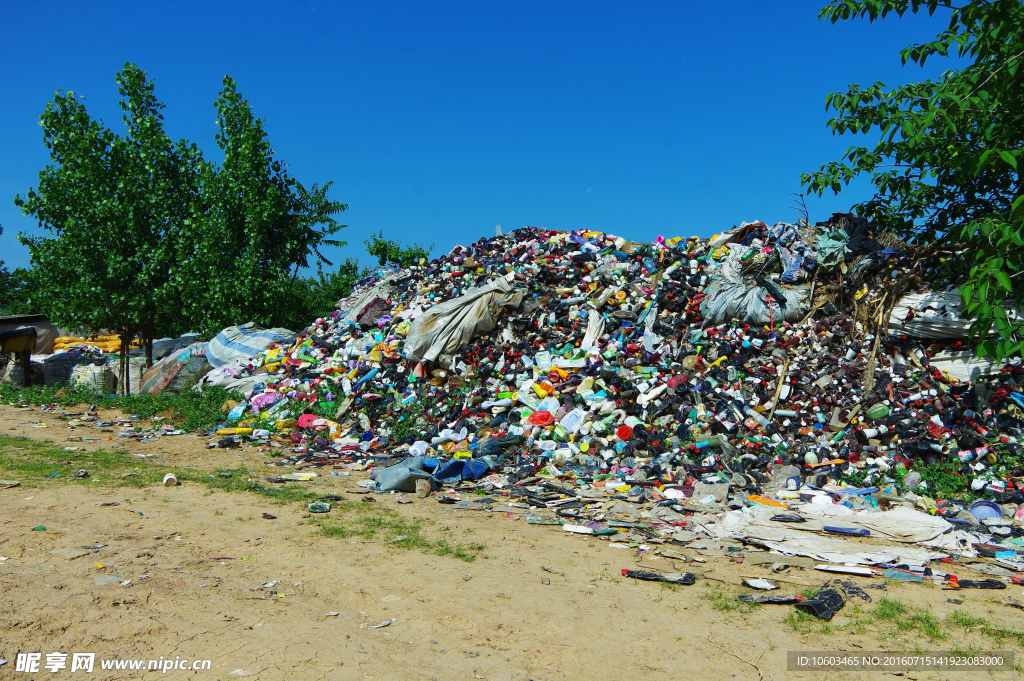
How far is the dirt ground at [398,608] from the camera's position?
270cm

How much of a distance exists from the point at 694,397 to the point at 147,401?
29.1 feet

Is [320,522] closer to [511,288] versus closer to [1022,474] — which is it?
[511,288]

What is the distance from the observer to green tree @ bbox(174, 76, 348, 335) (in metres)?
12.6

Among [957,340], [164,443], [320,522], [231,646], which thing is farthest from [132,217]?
[957,340]

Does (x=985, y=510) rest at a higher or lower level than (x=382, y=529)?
lower

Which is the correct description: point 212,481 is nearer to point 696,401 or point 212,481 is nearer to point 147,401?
point 696,401

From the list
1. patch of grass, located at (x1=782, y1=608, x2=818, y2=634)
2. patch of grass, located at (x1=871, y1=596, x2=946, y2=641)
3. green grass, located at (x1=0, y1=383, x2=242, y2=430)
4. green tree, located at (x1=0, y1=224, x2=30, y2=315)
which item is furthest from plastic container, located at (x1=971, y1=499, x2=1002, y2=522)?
green tree, located at (x1=0, y1=224, x2=30, y2=315)

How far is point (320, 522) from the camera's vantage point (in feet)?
15.8

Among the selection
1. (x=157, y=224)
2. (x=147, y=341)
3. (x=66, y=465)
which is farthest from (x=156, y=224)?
(x=66, y=465)

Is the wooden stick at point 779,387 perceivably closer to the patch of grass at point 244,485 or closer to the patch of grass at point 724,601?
the patch of grass at point 724,601

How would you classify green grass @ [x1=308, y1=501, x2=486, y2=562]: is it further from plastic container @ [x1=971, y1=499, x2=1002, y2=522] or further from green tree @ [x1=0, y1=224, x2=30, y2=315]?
green tree @ [x1=0, y1=224, x2=30, y2=315]

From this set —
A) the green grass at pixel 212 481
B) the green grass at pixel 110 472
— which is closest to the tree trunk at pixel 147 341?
the green grass at pixel 212 481

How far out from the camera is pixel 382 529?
15.4 ft

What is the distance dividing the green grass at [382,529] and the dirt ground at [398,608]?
4.1 inches
